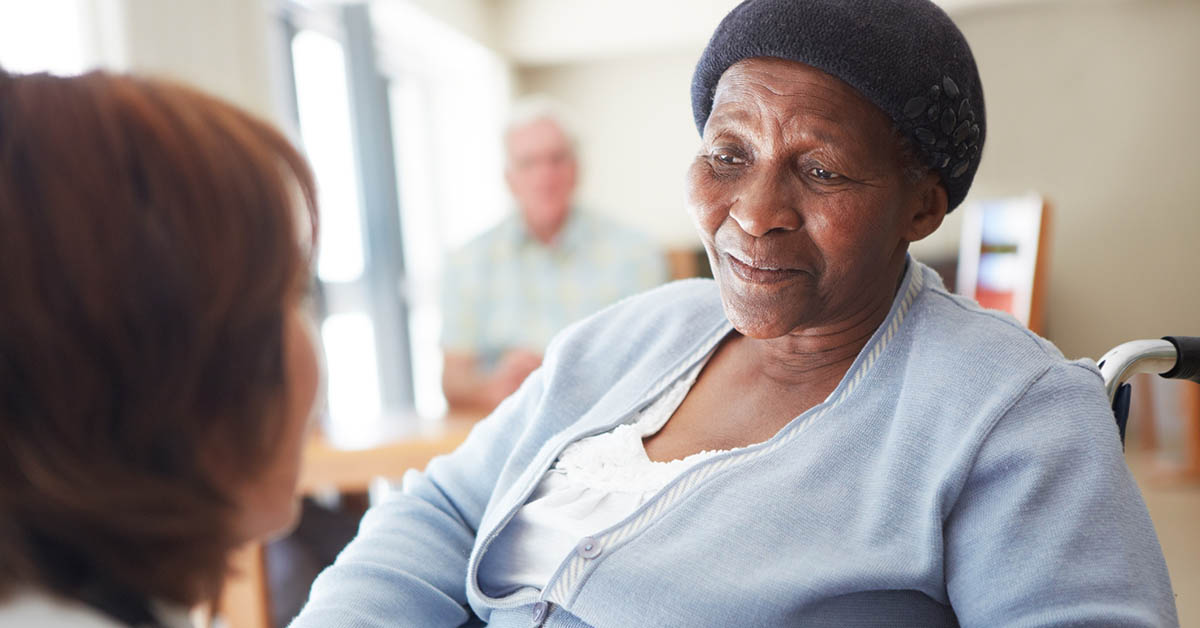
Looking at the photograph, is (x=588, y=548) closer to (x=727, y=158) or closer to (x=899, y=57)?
(x=727, y=158)

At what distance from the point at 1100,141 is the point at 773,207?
5986 mm

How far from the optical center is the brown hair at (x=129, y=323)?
1.90ft

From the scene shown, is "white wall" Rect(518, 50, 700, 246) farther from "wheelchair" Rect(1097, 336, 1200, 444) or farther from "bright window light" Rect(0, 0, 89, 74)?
"wheelchair" Rect(1097, 336, 1200, 444)

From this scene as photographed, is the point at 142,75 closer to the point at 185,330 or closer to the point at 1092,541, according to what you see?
the point at 185,330

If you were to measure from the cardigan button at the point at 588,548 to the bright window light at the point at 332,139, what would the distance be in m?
3.45

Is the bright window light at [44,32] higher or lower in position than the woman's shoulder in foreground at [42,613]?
higher

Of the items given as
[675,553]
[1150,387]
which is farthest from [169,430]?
[1150,387]

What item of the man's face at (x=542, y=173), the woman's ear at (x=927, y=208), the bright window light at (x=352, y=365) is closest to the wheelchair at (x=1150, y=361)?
the woman's ear at (x=927, y=208)

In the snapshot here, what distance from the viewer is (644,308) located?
1299 millimetres

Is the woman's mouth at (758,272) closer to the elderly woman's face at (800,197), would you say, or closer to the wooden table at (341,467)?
the elderly woman's face at (800,197)

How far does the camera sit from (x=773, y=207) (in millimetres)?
1012

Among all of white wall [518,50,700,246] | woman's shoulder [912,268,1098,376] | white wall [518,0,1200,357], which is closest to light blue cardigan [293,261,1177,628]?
woman's shoulder [912,268,1098,376]

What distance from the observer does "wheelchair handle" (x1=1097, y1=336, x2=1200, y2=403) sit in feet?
3.27

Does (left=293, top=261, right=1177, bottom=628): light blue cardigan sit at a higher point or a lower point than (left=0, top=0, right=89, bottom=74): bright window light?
lower
